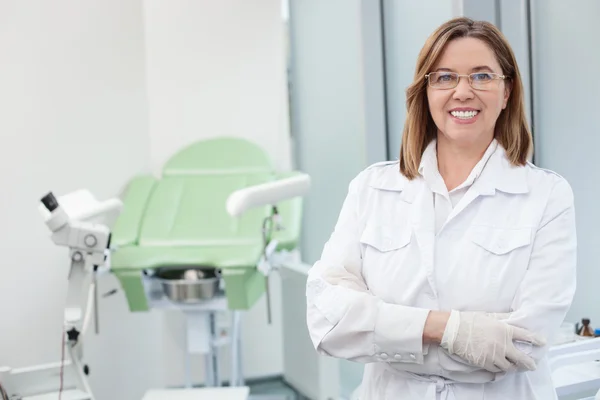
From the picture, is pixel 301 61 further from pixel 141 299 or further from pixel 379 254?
pixel 379 254

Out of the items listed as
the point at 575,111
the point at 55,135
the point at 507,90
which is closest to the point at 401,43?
the point at 575,111

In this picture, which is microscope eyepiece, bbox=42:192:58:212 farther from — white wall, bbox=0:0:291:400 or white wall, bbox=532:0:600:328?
white wall, bbox=532:0:600:328

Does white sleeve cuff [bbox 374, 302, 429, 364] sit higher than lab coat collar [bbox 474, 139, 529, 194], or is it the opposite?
lab coat collar [bbox 474, 139, 529, 194]

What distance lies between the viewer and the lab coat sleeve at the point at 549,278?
132 cm

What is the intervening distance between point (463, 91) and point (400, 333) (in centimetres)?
49

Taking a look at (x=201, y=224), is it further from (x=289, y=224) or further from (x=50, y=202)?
(x=50, y=202)

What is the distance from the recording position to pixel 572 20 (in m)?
2.06

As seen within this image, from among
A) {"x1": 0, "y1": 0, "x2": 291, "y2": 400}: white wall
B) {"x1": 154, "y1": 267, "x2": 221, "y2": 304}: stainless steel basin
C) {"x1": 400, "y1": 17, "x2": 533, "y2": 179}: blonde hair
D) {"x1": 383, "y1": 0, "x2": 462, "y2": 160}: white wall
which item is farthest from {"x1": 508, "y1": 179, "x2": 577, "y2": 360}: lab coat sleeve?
{"x1": 0, "y1": 0, "x2": 291, "y2": 400}: white wall

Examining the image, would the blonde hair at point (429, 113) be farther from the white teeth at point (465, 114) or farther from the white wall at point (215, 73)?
the white wall at point (215, 73)

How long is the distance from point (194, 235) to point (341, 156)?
0.87 m

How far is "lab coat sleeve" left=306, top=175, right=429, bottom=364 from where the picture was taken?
133cm

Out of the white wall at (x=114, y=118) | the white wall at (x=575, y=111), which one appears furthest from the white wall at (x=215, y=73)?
the white wall at (x=575, y=111)

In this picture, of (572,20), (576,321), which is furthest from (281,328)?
(572,20)

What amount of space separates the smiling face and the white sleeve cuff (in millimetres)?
375
